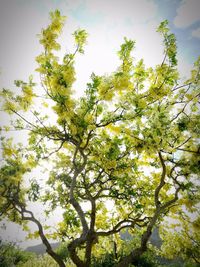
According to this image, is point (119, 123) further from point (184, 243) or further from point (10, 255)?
point (10, 255)

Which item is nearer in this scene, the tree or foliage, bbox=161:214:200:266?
the tree

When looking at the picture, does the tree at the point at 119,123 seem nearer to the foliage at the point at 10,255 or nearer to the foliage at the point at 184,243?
the foliage at the point at 184,243

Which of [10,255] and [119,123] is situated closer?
[119,123]

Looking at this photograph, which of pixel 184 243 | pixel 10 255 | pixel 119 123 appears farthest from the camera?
pixel 10 255

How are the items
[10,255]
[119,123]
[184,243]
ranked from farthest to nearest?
[10,255] → [184,243] → [119,123]

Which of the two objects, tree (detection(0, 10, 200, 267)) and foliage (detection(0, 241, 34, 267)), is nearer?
tree (detection(0, 10, 200, 267))

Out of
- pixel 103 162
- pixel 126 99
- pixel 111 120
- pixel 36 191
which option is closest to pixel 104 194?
pixel 103 162

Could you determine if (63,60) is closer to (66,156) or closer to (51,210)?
(66,156)

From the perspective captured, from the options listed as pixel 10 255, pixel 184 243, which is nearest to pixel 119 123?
pixel 184 243

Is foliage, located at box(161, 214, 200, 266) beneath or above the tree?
beneath

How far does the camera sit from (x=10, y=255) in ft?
64.1

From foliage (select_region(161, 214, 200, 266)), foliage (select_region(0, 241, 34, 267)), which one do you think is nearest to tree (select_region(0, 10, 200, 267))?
foliage (select_region(161, 214, 200, 266))

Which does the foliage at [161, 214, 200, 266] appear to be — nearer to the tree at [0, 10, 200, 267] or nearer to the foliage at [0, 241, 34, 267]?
the tree at [0, 10, 200, 267]

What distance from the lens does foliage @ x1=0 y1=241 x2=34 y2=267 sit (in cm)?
1773
